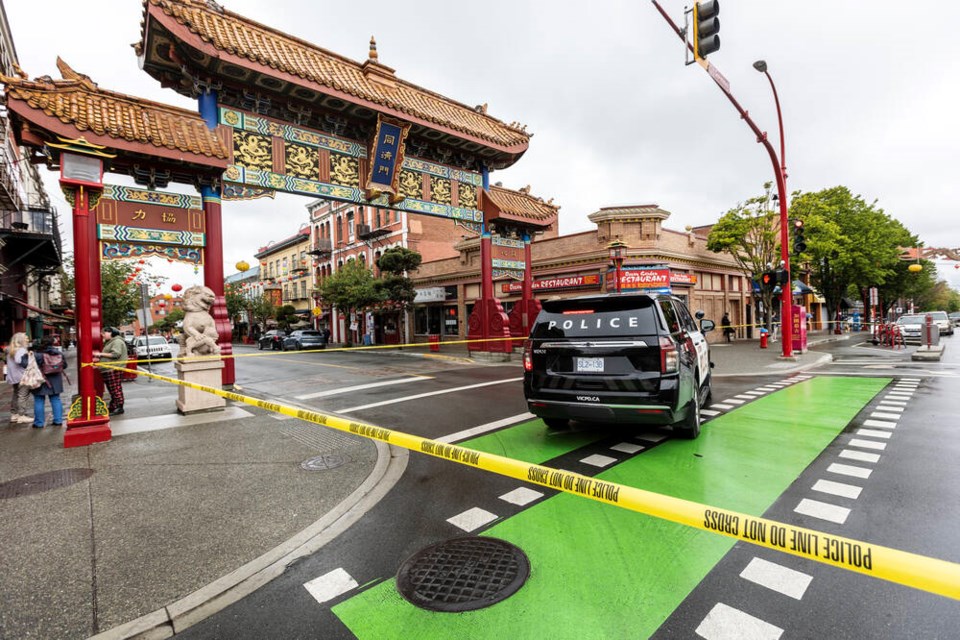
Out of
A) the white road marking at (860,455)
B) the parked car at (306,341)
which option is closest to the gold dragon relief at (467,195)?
the white road marking at (860,455)

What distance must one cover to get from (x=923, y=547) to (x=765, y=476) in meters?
1.39

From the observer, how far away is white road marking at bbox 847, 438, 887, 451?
17.0 feet

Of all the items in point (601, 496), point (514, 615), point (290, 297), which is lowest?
point (514, 615)

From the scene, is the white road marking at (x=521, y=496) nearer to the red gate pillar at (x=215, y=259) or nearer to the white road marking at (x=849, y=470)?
the white road marking at (x=849, y=470)

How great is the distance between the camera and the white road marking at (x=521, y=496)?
399 cm

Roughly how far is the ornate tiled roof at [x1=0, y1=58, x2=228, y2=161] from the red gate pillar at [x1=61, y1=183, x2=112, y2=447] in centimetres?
147

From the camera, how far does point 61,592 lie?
272 centimetres

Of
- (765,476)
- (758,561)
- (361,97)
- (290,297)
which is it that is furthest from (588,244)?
(290,297)

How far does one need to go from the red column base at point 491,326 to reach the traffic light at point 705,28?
432 inches

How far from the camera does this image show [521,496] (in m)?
4.10

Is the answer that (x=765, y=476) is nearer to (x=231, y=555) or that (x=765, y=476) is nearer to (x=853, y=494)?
(x=853, y=494)

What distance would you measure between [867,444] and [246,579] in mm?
6908

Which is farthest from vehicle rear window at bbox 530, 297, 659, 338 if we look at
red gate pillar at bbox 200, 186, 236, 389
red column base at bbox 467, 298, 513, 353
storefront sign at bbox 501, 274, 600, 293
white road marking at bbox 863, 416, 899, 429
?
storefront sign at bbox 501, 274, 600, 293

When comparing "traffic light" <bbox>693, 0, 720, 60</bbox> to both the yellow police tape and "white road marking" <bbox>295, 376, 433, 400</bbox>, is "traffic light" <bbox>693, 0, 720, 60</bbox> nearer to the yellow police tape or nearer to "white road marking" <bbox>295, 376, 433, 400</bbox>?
the yellow police tape
